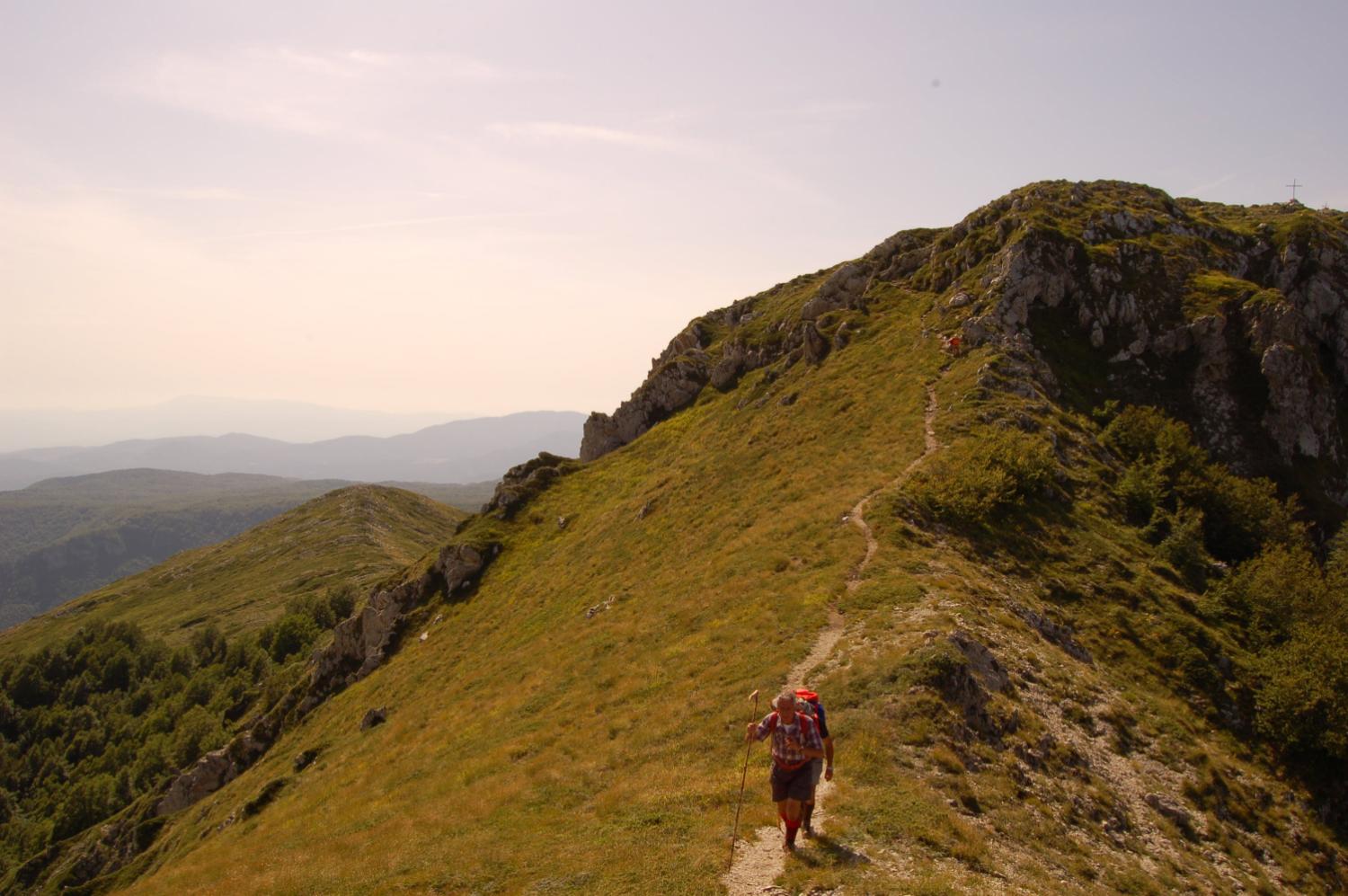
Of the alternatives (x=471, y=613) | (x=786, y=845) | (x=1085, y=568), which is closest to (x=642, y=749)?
(x=786, y=845)

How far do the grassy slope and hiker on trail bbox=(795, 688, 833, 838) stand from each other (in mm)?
640

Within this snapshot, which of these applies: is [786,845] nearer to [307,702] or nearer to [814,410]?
[814,410]

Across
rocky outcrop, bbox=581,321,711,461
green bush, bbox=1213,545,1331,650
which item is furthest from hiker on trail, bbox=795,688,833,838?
rocky outcrop, bbox=581,321,711,461

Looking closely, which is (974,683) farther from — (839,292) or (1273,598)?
(839,292)

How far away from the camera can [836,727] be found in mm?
18297

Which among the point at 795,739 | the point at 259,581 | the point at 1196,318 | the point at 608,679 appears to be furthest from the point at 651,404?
the point at 259,581

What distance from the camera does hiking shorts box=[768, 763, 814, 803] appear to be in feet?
43.3

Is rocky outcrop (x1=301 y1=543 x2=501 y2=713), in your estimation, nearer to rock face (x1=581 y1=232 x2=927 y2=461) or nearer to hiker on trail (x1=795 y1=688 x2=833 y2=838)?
rock face (x1=581 y1=232 x2=927 y2=461)

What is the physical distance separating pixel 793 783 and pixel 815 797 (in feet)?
9.07

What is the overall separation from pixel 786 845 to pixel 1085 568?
24814 millimetres

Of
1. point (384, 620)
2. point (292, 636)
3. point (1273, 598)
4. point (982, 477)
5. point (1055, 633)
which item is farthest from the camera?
point (292, 636)

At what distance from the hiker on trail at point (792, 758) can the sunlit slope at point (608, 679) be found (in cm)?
176

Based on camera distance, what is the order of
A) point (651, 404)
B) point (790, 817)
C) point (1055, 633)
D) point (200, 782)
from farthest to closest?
point (651, 404) → point (200, 782) → point (1055, 633) → point (790, 817)

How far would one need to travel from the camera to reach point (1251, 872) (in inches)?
724
